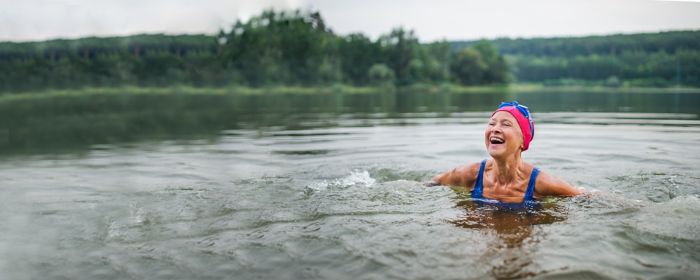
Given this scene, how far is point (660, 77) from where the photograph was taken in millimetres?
20781

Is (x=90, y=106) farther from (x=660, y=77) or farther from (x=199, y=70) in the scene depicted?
(x=660, y=77)

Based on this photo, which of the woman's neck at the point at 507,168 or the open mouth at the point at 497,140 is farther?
the woman's neck at the point at 507,168

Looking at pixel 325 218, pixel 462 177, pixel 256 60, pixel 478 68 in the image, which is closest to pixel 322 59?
pixel 256 60

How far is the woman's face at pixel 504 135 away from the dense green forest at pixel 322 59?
13620mm

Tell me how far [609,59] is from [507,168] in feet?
67.4

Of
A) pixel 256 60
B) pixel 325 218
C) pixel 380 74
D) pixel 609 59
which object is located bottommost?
Result: pixel 325 218

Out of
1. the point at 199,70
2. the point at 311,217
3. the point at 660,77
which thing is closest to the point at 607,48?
the point at 660,77

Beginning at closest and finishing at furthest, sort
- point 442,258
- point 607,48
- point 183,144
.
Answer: point 442,258 < point 183,144 < point 607,48

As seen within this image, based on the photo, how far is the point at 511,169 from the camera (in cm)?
392

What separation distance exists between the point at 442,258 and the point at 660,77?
21531 millimetres

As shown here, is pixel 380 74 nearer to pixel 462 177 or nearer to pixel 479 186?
pixel 462 177

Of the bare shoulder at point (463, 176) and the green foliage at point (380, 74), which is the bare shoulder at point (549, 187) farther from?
the green foliage at point (380, 74)

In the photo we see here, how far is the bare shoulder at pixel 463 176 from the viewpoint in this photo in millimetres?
4301

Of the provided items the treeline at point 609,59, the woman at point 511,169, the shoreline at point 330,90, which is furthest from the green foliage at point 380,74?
the woman at point 511,169
